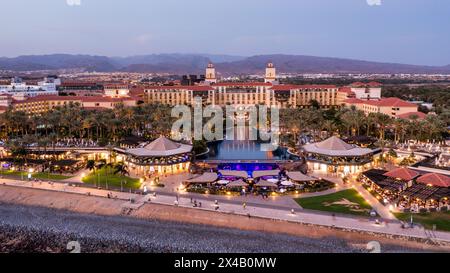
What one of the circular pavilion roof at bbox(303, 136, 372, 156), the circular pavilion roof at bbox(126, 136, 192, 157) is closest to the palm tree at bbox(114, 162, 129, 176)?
the circular pavilion roof at bbox(126, 136, 192, 157)

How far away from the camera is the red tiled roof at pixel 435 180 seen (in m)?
44.0

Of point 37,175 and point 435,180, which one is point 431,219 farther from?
point 37,175

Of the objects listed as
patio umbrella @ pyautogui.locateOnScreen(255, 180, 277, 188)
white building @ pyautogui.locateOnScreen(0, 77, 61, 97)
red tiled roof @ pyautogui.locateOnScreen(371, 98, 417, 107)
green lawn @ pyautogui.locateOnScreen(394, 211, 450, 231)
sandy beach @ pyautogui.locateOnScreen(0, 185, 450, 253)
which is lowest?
sandy beach @ pyautogui.locateOnScreen(0, 185, 450, 253)

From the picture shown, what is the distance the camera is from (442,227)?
35969 millimetres

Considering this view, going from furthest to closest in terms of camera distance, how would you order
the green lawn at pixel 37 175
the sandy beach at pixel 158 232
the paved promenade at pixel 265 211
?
the green lawn at pixel 37 175 < the paved promenade at pixel 265 211 < the sandy beach at pixel 158 232

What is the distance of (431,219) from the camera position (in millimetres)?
37812

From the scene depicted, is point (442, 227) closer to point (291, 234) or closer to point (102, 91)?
point (291, 234)

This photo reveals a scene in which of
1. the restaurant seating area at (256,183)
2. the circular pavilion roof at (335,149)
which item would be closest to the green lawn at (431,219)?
the restaurant seating area at (256,183)

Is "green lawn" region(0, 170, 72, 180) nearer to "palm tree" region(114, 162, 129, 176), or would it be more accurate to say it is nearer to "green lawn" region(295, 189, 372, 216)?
"palm tree" region(114, 162, 129, 176)

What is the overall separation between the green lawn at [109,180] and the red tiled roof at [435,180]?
33.5m

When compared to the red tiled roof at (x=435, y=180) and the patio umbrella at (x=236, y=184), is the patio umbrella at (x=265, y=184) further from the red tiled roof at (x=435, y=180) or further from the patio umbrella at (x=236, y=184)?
the red tiled roof at (x=435, y=180)

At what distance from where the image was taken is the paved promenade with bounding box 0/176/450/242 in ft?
116

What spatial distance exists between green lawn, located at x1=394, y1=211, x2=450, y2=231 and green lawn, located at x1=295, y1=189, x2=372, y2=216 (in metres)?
3.44

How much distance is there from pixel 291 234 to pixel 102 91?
127098 millimetres
